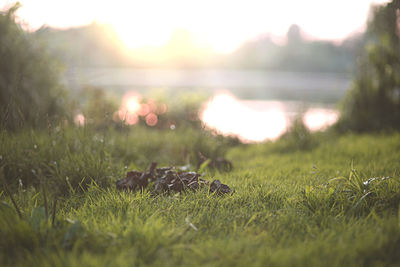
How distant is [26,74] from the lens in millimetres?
4129

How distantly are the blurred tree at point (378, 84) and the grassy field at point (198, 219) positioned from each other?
2.53 meters

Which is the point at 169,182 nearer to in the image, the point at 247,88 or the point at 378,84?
the point at 378,84

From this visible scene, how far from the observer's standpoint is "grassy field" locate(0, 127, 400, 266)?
5.26 ft

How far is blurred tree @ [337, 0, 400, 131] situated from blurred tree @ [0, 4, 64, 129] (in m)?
4.92

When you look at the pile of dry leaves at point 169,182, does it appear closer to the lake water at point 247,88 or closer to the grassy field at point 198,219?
the grassy field at point 198,219

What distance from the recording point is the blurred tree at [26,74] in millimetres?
3838

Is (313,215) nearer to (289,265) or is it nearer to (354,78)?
(289,265)

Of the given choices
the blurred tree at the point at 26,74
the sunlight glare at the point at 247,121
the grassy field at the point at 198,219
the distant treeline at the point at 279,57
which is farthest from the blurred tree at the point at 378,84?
the distant treeline at the point at 279,57

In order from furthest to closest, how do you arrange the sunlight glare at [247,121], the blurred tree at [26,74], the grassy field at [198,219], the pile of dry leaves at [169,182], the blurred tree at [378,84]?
the sunlight glare at [247,121] → the blurred tree at [378,84] → the blurred tree at [26,74] → the pile of dry leaves at [169,182] → the grassy field at [198,219]

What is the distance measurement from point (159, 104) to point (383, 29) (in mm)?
4482

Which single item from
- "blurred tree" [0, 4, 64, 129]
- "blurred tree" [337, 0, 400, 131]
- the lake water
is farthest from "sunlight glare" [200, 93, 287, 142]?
"blurred tree" [0, 4, 64, 129]

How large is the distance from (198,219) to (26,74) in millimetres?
3399

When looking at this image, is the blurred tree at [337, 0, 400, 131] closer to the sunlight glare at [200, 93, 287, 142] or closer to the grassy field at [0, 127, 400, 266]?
the sunlight glare at [200, 93, 287, 142]

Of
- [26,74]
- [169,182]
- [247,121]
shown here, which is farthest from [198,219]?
[247,121]
